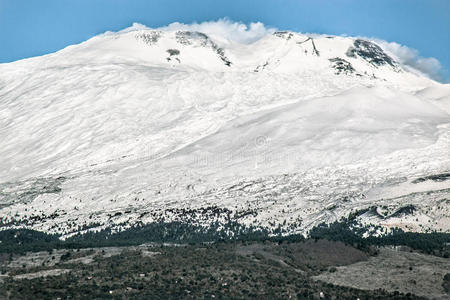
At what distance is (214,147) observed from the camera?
125000 millimetres

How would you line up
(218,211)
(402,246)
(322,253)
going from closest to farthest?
1. (322,253)
2. (402,246)
3. (218,211)

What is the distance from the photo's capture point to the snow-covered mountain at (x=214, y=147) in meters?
95.8

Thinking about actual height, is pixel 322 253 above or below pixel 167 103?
below

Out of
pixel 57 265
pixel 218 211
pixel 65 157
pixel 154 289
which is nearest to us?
pixel 154 289

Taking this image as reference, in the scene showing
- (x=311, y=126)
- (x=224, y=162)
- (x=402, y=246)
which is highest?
(x=311, y=126)

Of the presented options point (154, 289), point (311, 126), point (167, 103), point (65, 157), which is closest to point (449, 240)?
point (154, 289)

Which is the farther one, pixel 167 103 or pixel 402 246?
pixel 167 103

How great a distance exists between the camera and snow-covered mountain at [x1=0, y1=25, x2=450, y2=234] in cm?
9575

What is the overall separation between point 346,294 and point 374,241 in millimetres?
22647

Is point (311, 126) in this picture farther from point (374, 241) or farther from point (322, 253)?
point (322, 253)

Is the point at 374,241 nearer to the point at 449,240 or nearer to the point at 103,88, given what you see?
the point at 449,240

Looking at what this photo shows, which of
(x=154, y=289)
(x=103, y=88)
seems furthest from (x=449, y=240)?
(x=103, y=88)

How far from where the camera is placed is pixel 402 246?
72.8 metres

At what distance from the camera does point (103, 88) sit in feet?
527
